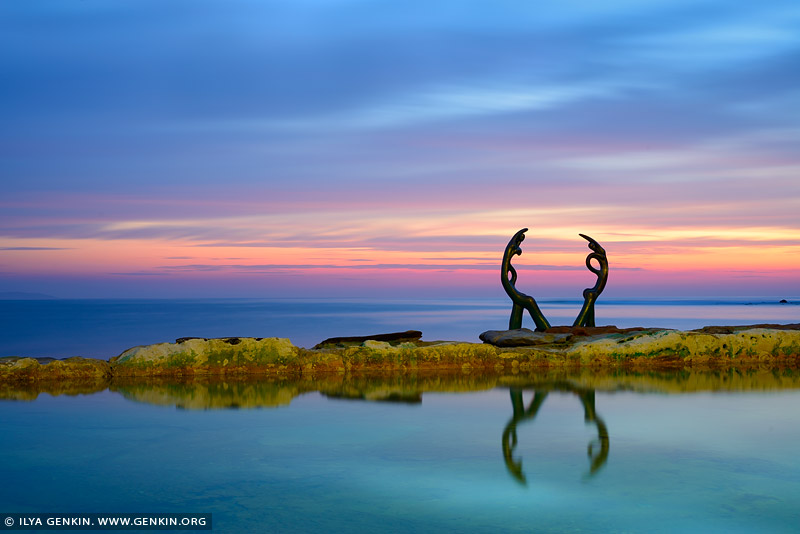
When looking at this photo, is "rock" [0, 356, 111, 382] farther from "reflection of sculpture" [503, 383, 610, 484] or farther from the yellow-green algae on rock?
"reflection of sculpture" [503, 383, 610, 484]

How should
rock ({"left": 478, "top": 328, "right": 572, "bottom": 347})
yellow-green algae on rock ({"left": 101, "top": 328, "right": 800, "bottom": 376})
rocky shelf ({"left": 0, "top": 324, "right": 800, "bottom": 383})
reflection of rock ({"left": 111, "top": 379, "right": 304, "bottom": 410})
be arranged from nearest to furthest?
reflection of rock ({"left": 111, "top": 379, "right": 304, "bottom": 410})
rocky shelf ({"left": 0, "top": 324, "right": 800, "bottom": 383})
yellow-green algae on rock ({"left": 101, "top": 328, "right": 800, "bottom": 376})
rock ({"left": 478, "top": 328, "right": 572, "bottom": 347})

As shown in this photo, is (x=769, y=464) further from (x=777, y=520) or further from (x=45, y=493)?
(x=45, y=493)

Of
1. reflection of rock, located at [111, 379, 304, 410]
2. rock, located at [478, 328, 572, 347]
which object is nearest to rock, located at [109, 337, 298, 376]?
reflection of rock, located at [111, 379, 304, 410]

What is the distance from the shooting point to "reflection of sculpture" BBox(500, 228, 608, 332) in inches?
521

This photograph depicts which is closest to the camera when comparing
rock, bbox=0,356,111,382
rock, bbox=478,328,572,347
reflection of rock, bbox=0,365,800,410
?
reflection of rock, bbox=0,365,800,410

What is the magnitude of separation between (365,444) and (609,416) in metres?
2.52

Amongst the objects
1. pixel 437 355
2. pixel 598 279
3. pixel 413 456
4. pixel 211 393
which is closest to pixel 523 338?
pixel 437 355

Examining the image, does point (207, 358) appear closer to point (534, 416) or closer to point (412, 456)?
point (534, 416)

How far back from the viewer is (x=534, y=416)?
720cm

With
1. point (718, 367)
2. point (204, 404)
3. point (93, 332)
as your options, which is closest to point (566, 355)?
point (718, 367)

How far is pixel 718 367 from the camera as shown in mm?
11086

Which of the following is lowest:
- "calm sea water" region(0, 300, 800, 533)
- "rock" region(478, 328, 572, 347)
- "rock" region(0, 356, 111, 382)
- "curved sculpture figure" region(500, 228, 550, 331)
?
"calm sea water" region(0, 300, 800, 533)

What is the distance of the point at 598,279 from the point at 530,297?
143 centimetres

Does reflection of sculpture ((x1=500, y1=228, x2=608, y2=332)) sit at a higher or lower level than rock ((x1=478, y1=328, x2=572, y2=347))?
higher
